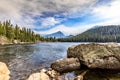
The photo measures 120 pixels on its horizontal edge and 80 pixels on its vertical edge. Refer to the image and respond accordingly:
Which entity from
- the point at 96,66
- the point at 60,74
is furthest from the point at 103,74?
the point at 60,74

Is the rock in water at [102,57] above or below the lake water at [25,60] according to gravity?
above

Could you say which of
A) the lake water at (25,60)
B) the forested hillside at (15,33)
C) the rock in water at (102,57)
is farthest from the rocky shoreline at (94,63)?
the forested hillside at (15,33)

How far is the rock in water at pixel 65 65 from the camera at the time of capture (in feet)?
68.6

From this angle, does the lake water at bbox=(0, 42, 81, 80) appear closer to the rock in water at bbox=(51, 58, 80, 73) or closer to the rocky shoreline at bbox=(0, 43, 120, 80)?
the rocky shoreline at bbox=(0, 43, 120, 80)

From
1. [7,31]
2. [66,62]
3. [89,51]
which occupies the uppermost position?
[7,31]

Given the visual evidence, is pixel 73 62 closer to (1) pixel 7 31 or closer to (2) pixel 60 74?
(2) pixel 60 74

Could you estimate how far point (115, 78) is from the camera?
18406 mm

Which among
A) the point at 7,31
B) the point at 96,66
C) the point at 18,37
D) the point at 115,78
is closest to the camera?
the point at 115,78

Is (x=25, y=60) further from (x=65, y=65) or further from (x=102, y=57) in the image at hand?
(x=102, y=57)

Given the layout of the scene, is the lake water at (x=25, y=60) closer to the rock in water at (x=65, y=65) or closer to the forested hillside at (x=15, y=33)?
the rock in water at (x=65, y=65)

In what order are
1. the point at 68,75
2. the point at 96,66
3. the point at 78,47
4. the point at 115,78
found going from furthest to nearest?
the point at 78,47 → the point at 96,66 → the point at 68,75 → the point at 115,78

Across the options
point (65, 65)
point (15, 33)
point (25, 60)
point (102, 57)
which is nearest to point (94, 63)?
point (102, 57)

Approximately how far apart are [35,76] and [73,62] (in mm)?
8166

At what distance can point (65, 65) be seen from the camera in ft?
69.5
